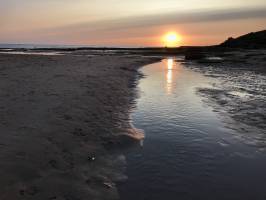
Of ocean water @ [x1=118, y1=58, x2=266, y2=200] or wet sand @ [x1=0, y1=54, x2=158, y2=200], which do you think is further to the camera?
ocean water @ [x1=118, y1=58, x2=266, y2=200]

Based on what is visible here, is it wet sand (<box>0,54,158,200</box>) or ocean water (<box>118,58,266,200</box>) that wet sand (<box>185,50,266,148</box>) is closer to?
ocean water (<box>118,58,266,200</box>)

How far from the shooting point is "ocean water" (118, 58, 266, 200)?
647 cm

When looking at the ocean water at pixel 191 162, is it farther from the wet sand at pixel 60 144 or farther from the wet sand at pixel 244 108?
the wet sand at pixel 60 144

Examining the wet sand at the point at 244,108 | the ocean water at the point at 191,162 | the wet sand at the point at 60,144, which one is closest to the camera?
the wet sand at the point at 60,144

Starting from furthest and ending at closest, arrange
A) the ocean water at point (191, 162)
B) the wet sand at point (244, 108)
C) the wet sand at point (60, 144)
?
the wet sand at point (244, 108)
the ocean water at point (191, 162)
the wet sand at point (60, 144)

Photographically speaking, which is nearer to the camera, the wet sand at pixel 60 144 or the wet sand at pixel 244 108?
the wet sand at pixel 60 144

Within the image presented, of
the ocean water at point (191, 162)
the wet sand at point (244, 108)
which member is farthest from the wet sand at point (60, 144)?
the wet sand at point (244, 108)

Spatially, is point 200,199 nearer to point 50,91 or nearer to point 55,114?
point 55,114

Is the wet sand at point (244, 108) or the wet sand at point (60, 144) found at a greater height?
the wet sand at point (60, 144)

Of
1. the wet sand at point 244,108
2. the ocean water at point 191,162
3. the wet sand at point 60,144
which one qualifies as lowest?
the wet sand at point 244,108

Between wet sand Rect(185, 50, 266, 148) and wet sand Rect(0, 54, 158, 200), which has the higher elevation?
wet sand Rect(0, 54, 158, 200)

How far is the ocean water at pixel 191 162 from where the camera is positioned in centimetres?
647

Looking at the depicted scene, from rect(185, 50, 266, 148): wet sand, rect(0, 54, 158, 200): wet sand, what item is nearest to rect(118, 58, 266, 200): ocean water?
rect(185, 50, 266, 148): wet sand

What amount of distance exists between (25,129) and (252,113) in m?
9.51
